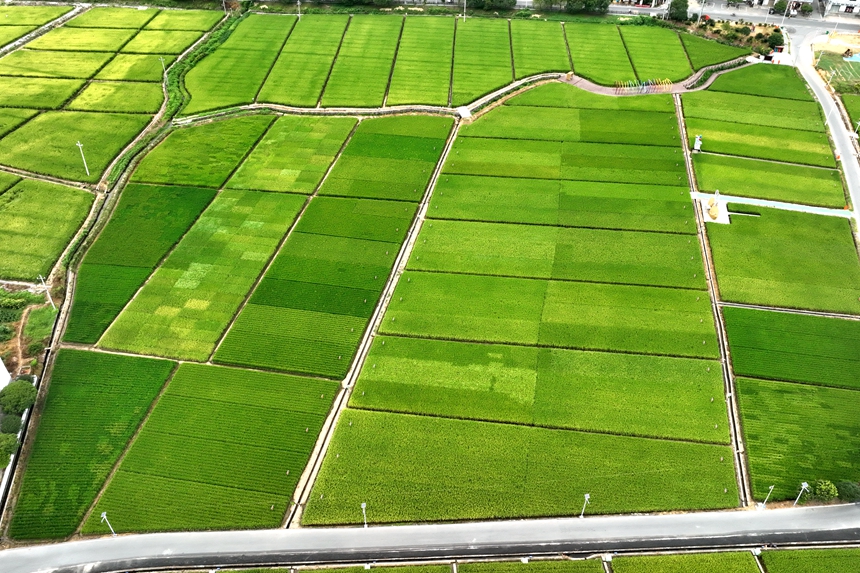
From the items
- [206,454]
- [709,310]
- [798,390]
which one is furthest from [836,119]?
[206,454]

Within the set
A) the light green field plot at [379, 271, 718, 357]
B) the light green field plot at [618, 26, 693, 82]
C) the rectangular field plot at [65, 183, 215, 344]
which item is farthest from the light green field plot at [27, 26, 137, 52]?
the light green field plot at [618, 26, 693, 82]

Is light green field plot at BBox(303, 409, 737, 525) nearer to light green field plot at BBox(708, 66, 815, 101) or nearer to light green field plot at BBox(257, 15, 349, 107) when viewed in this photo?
light green field plot at BBox(257, 15, 349, 107)

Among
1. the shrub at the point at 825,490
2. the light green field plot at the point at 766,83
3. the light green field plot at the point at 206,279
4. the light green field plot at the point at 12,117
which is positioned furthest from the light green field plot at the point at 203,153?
the light green field plot at the point at 766,83

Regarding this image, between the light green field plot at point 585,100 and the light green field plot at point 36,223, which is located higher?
the light green field plot at point 585,100

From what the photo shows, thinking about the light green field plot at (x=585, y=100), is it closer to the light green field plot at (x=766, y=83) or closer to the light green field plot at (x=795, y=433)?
the light green field plot at (x=766, y=83)

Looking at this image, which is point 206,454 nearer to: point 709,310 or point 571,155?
point 709,310

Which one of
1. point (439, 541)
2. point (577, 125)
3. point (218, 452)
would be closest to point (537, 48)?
point (577, 125)
